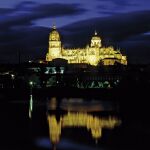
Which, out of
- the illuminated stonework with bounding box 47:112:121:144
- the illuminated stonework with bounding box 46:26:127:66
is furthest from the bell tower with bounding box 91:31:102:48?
the illuminated stonework with bounding box 47:112:121:144

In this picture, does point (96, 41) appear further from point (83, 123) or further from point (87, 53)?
point (83, 123)

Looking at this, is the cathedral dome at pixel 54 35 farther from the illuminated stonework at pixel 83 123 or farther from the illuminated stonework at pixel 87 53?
the illuminated stonework at pixel 83 123

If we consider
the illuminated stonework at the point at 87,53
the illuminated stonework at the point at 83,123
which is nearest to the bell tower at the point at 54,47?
the illuminated stonework at the point at 87,53

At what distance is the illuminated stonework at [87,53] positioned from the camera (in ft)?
590

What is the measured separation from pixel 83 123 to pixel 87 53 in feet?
493

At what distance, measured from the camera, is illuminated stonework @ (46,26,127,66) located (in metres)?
180

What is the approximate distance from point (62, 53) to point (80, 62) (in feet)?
26.8

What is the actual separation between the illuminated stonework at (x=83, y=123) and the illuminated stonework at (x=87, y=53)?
141911mm

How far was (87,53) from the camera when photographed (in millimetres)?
181125

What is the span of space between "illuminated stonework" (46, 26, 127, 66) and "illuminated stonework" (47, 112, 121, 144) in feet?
466

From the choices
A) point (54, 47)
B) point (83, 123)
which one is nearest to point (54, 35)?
point (54, 47)

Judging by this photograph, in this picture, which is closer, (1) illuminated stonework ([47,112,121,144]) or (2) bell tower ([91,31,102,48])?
(1) illuminated stonework ([47,112,121,144])

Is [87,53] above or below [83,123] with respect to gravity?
above

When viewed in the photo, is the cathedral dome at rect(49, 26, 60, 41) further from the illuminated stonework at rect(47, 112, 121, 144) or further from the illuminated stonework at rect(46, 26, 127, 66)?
the illuminated stonework at rect(47, 112, 121, 144)
